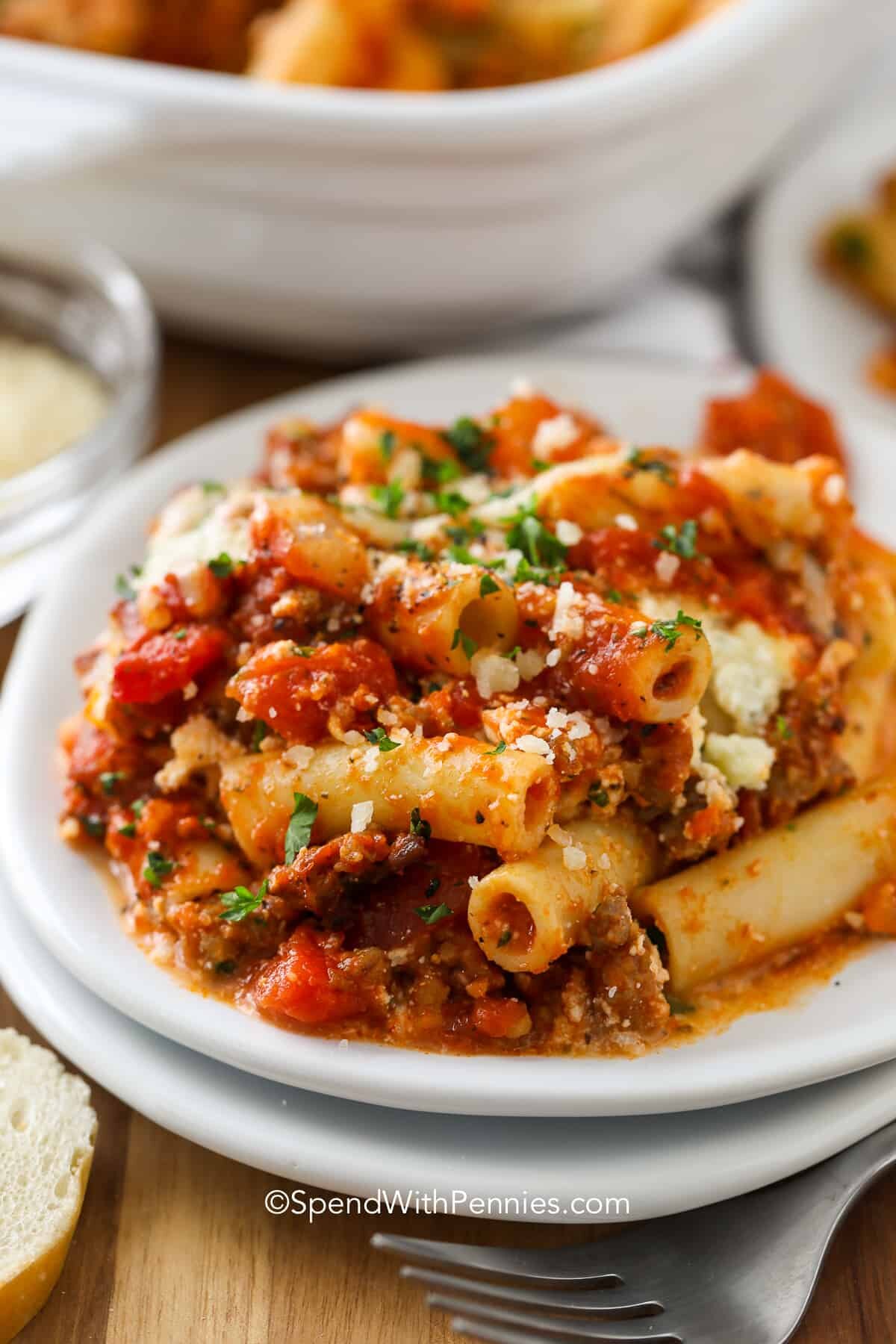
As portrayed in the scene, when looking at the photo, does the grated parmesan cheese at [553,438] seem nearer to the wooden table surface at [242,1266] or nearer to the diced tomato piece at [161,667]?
the diced tomato piece at [161,667]

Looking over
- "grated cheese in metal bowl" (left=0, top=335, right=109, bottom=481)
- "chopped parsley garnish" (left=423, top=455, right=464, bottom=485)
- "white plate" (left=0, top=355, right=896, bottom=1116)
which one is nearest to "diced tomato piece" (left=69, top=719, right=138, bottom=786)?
"white plate" (left=0, top=355, right=896, bottom=1116)

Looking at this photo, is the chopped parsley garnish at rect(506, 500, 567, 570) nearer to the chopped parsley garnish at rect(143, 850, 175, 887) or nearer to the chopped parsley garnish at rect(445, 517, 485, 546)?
the chopped parsley garnish at rect(445, 517, 485, 546)

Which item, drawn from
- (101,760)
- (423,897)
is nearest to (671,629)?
(423,897)

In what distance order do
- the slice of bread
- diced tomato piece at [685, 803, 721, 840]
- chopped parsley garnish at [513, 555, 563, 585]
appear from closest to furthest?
1. the slice of bread
2. diced tomato piece at [685, 803, 721, 840]
3. chopped parsley garnish at [513, 555, 563, 585]

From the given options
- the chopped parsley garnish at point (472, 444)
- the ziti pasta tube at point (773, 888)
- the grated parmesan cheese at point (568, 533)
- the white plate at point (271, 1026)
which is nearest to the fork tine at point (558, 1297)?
the white plate at point (271, 1026)

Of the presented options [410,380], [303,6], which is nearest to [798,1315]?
[410,380]

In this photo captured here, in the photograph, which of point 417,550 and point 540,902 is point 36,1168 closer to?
point 540,902
